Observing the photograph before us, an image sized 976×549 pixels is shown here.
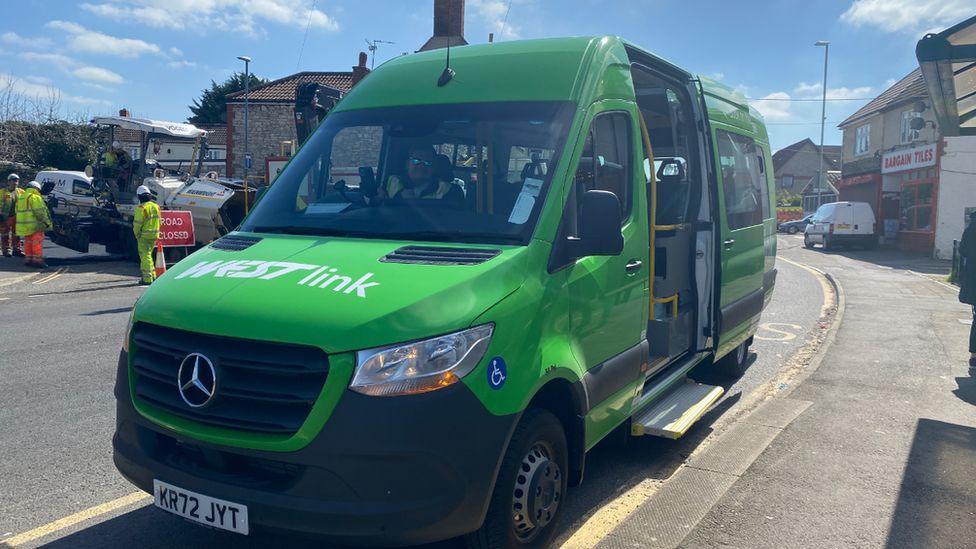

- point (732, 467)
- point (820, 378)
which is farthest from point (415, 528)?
point (820, 378)

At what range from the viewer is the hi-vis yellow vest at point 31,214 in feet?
50.6

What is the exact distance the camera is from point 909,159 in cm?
2994

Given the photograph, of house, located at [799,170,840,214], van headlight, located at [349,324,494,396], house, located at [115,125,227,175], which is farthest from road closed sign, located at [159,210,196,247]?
house, located at [799,170,840,214]

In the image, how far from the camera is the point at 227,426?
118 inches

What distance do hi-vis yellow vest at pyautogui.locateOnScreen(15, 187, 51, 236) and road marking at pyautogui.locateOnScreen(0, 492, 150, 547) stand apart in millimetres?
13566

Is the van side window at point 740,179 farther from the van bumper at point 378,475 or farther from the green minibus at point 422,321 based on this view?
the van bumper at point 378,475

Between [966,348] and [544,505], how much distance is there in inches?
323

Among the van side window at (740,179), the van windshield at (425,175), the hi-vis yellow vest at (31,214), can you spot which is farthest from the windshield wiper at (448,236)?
the hi-vis yellow vest at (31,214)

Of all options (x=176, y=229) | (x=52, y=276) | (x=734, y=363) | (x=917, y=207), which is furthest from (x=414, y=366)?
(x=917, y=207)

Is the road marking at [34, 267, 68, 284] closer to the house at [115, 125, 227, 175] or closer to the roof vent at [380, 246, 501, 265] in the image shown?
the house at [115, 125, 227, 175]

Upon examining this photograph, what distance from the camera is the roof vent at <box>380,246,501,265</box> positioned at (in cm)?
328

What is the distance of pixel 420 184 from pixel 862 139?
40.0 metres

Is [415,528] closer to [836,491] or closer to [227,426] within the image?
[227,426]

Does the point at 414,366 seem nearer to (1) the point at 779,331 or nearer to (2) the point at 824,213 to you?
(1) the point at 779,331
